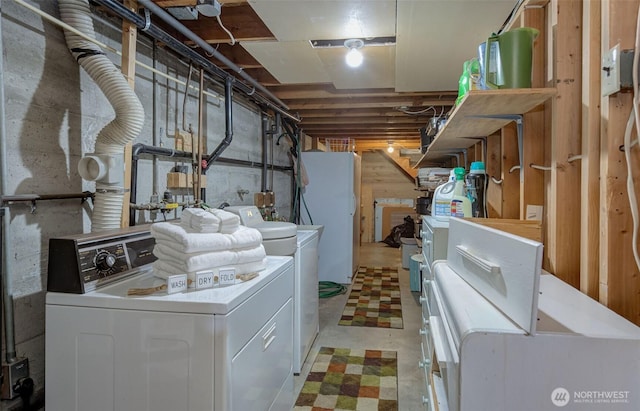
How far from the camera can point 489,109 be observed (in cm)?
154

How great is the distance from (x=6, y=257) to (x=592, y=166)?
190cm

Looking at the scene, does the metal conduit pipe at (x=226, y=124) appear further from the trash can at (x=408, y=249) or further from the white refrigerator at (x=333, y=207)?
the trash can at (x=408, y=249)

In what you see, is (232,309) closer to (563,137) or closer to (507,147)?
(563,137)

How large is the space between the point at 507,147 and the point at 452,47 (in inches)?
30.7

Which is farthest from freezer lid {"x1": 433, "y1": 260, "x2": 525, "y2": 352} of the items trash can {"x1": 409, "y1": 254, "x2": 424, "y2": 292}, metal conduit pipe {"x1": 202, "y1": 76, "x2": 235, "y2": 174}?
trash can {"x1": 409, "y1": 254, "x2": 424, "y2": 292}

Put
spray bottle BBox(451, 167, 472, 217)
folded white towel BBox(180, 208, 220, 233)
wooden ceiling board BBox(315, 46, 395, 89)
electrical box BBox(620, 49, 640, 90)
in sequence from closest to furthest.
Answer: electrical box BBox(620, 49, 640, 90) → folded white towel BBox(180, 208, 220, 233) → spray bottle BBox(451, 167, 472, 217) → wooden ceiling board BBox(315, 46, 395, 89)

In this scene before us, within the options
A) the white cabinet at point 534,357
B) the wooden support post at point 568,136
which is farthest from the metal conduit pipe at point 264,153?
the white cabinet at point 534,357

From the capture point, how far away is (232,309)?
121 cm

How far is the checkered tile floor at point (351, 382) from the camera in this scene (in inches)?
89.2

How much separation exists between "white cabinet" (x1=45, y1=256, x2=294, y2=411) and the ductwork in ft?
1.34

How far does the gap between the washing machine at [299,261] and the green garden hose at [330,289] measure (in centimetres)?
130

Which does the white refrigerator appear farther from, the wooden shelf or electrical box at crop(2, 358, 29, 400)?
electrical box at crop(2, 358, 29, 400)

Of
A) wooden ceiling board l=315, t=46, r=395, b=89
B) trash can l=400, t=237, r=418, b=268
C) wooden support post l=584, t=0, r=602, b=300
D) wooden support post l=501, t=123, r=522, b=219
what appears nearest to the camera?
wooden support post l=584, t=0, r=602, b=300

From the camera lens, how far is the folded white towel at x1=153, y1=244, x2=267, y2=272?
1324mm
